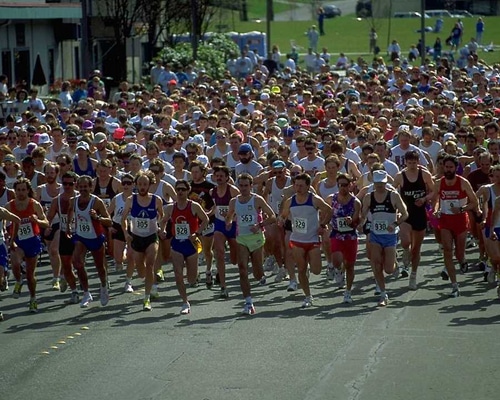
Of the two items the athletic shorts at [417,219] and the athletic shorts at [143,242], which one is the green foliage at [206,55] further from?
the athletic shorts at [143,242]

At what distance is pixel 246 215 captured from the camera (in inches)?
642

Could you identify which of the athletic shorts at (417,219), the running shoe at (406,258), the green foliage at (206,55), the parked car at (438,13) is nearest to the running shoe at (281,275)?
the running shoe at (406,258)

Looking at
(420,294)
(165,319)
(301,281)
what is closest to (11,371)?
(165,319)

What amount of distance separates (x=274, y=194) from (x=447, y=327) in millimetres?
4065

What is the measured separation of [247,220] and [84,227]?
198 centimetres

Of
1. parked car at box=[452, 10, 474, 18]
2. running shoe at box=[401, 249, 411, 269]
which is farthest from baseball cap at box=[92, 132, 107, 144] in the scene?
parked car at box=[452, 10, 474, 18]

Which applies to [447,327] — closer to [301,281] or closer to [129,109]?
[301,281]

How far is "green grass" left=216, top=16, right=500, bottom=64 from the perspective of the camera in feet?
244

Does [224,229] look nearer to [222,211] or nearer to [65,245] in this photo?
[222,211]

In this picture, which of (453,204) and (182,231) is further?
(453,204)

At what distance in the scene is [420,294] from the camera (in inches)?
664

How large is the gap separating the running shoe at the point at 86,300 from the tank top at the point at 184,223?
1395mm

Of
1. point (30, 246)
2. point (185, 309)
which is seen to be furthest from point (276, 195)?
point (30, 246)

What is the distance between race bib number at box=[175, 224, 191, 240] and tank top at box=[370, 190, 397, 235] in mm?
2220
